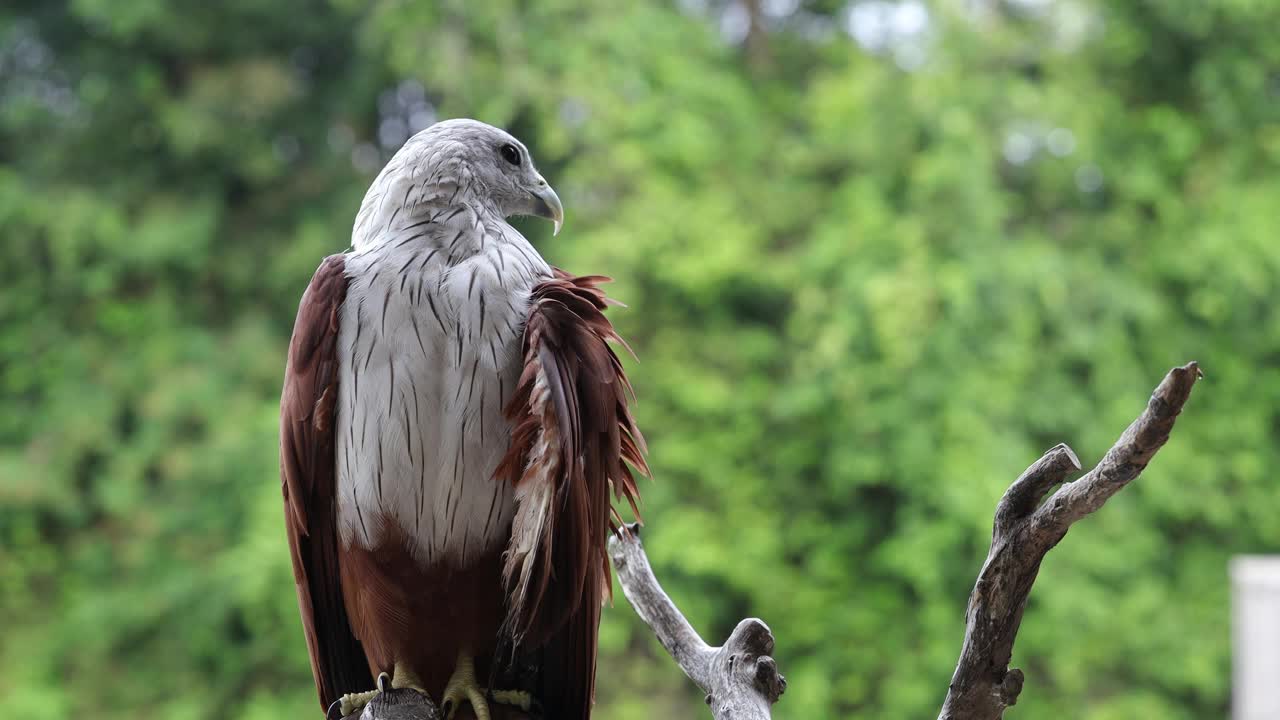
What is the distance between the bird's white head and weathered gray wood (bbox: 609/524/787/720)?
540 mm

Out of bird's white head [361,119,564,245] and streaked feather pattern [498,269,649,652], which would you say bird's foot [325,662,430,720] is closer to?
streaked feather pattern [498,269,649,652]

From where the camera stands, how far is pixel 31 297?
6586 mm

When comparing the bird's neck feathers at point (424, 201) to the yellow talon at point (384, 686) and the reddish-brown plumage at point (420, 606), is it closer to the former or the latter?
the reddish-brown plumage at point (420, 606)

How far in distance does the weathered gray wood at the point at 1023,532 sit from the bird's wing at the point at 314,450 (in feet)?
2.80

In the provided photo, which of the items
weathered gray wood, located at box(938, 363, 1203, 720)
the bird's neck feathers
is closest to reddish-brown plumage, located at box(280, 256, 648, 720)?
the bird's neck feathers

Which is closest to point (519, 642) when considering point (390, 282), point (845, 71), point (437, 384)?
point (437, 384)

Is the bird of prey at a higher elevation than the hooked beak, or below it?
below

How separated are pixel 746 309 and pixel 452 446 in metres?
5.03

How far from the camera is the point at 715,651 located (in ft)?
5.93

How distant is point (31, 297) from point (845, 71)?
189 inches

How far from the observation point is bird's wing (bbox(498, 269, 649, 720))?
4.74 ft

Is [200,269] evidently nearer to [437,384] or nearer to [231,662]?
[231,662]

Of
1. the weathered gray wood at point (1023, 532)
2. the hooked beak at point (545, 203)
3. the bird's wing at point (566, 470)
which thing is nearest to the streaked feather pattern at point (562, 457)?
the bird's wing at point (566, 470)

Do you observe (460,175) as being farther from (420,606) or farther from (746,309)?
(746,309)
